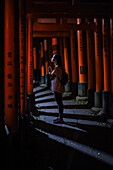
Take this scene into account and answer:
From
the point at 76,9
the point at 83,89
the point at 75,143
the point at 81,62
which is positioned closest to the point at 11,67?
the point at 75,143

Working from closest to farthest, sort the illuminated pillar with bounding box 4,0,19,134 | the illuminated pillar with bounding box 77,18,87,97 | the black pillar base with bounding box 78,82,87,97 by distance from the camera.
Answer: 1. the illuminated pillar with bounding box 4,0,19,134
2. the illuminated pillar with bounding box 77,18,87,97
3. the black pillar base with bounding box 78,82,87,97

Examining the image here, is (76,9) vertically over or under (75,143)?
over

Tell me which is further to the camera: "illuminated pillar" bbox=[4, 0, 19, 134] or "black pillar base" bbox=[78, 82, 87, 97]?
"black pillar base" bbox=[78, 82, 87, 97]

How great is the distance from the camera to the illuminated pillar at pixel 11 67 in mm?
2555

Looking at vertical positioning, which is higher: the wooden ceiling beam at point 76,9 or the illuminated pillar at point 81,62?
the wooden ceiling beam at point 76,9

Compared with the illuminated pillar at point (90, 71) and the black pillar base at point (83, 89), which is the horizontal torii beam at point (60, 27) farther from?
the black pillar base at point (83, 89)

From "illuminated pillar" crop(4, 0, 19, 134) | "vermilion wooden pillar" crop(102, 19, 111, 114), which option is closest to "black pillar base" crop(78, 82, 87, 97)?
"vermilion wooden pillar" crop(102, 19, 111, 114)

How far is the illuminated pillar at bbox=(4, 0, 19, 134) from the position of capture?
2.55 meters

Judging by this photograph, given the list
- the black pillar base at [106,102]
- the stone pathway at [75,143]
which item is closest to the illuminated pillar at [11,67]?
the stone pathway at [75,143]

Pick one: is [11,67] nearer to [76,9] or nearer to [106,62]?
[76,9]

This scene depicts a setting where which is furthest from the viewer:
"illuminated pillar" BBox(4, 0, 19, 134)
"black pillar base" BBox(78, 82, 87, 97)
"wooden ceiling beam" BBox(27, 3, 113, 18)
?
"black pillar base" BBox(78, 82, 87, 97)

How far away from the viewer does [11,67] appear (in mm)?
2604

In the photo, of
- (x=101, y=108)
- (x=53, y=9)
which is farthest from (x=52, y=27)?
(x=101, y=108)

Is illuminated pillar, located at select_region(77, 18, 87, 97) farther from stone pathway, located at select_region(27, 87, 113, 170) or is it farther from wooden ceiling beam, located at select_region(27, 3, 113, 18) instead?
stone pathway, located at select_region(27, 87, 113, 170)
